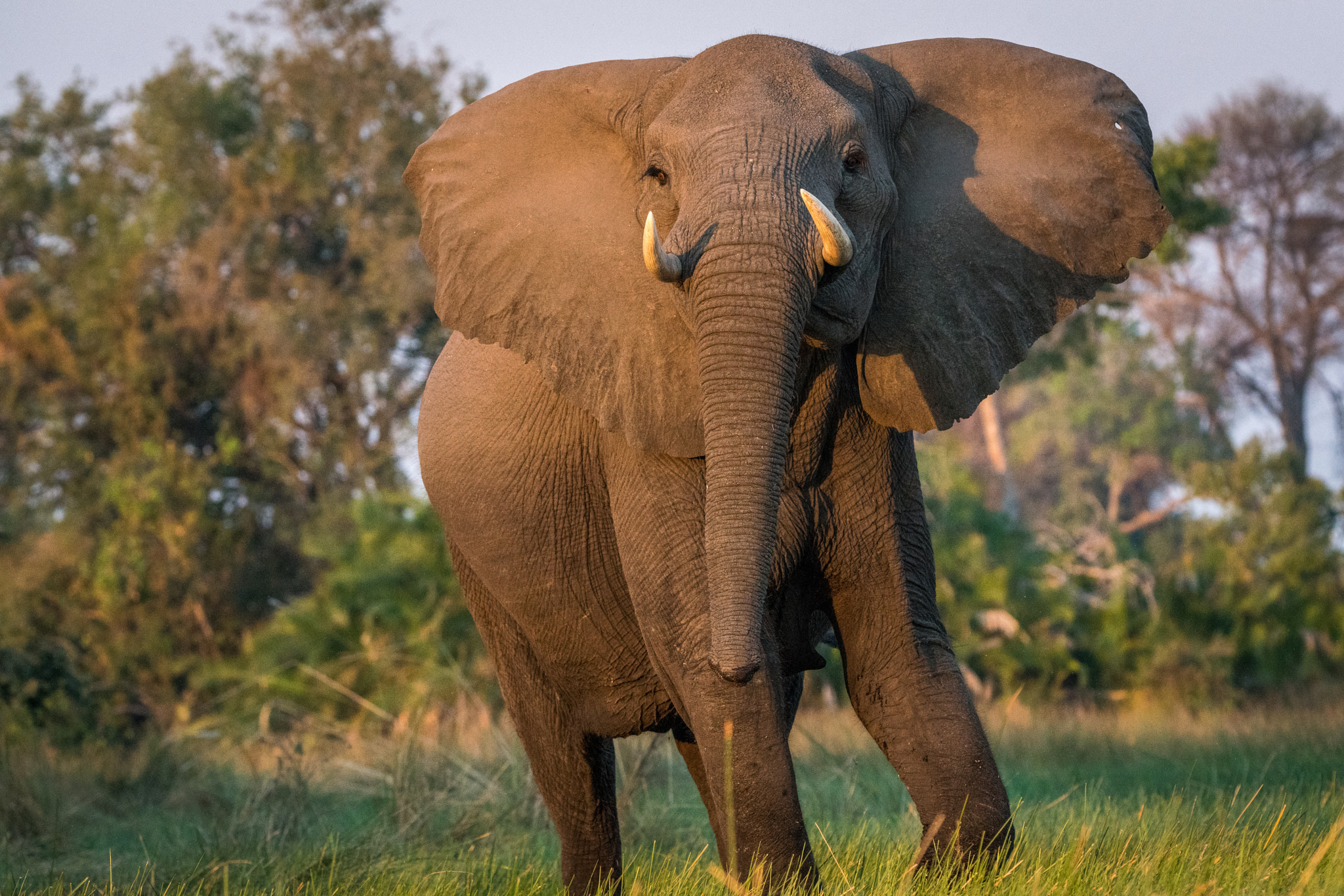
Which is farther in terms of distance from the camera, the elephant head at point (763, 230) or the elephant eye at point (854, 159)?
the elephant eye at point (854, 159)

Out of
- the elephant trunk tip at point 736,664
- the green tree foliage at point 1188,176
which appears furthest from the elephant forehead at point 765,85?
the green tree foliage at point 1188,176

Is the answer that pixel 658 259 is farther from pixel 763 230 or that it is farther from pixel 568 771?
pixel 568 771

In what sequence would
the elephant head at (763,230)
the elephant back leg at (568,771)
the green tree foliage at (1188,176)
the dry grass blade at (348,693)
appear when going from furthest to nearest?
the green tree foliage at (1188,176) < the dry grass blade at (348,693) < the elephant back leg at (568,771) < the elephant head at (763,230)

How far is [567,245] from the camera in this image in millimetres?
4180

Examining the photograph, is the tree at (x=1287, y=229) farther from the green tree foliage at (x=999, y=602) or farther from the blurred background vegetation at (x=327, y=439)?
the green tree foliage at (x=999, y=602)

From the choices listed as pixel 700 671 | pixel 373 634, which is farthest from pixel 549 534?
pixel 373 634

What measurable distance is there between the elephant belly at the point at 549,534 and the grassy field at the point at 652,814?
0.64 meters

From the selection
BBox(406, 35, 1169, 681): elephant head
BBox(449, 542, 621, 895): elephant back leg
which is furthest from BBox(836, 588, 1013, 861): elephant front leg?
BBox(449, 542, 621, 895): elephant back leg

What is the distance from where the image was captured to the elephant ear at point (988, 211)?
4.02 meters

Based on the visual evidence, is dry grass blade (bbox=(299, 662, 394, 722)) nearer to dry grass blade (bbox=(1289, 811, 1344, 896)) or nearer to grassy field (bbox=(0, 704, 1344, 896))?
grassy field (bbox=(0, 704, 1344, 896))

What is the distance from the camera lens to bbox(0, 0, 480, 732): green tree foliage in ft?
70.6

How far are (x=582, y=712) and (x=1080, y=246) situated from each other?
2445 mm

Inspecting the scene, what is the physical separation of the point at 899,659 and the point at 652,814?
391cm

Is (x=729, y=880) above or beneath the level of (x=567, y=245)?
beneath
